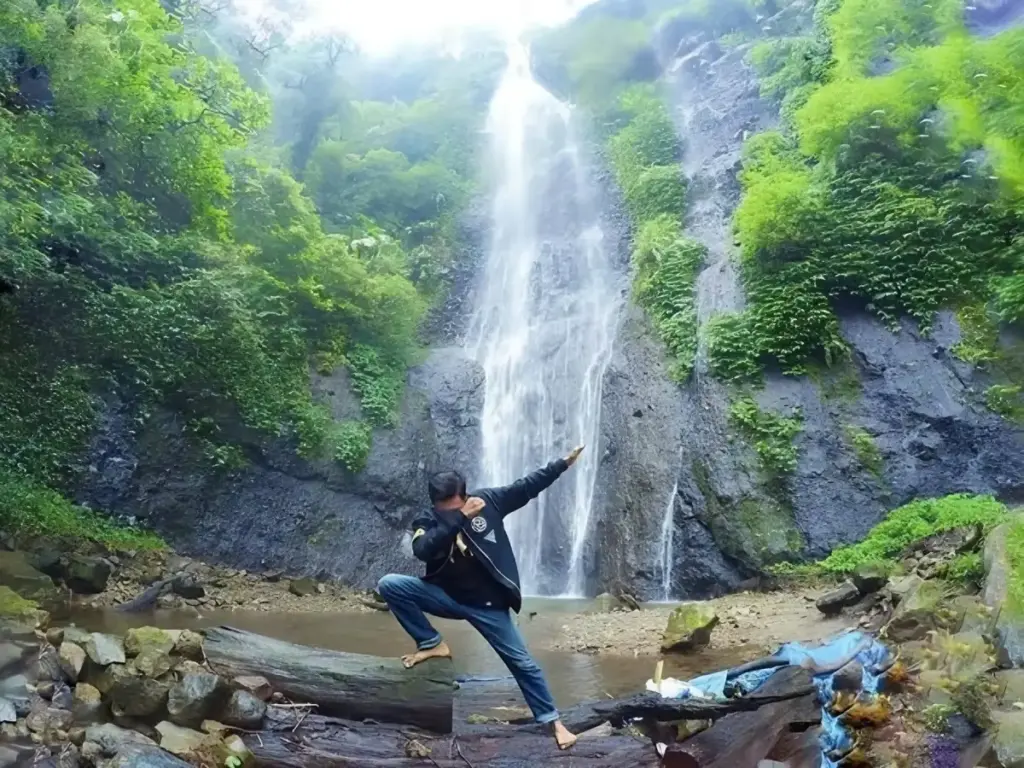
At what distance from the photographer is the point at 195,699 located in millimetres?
3818

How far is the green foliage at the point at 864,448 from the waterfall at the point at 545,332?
4531mm

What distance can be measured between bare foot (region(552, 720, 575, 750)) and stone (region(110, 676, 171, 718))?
2.03 meters

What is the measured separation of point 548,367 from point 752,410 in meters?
5.13

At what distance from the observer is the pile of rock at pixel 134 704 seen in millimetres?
3496

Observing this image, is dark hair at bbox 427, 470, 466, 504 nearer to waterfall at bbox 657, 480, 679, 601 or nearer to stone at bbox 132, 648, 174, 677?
stone at bbox 132, 648, 174, 677

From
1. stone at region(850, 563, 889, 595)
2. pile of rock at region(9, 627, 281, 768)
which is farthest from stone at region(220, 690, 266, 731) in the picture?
stone at region(850, 563, 889, 595)

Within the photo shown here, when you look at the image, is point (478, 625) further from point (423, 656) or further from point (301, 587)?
point (301, 587)

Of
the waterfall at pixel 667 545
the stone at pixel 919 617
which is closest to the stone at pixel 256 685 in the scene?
the stone at pixel 919 617

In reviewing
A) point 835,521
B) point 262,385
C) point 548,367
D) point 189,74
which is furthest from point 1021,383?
point 189,74

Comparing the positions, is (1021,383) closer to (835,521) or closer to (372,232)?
(835,521)

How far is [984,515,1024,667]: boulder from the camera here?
4.22 m

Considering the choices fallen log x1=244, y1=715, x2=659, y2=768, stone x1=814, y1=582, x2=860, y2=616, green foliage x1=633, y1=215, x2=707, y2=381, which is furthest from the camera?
green foliage x1=633, y1=215, x2=707, y2=381

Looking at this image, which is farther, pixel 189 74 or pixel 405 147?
pixel 405 147

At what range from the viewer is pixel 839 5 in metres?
17.5
